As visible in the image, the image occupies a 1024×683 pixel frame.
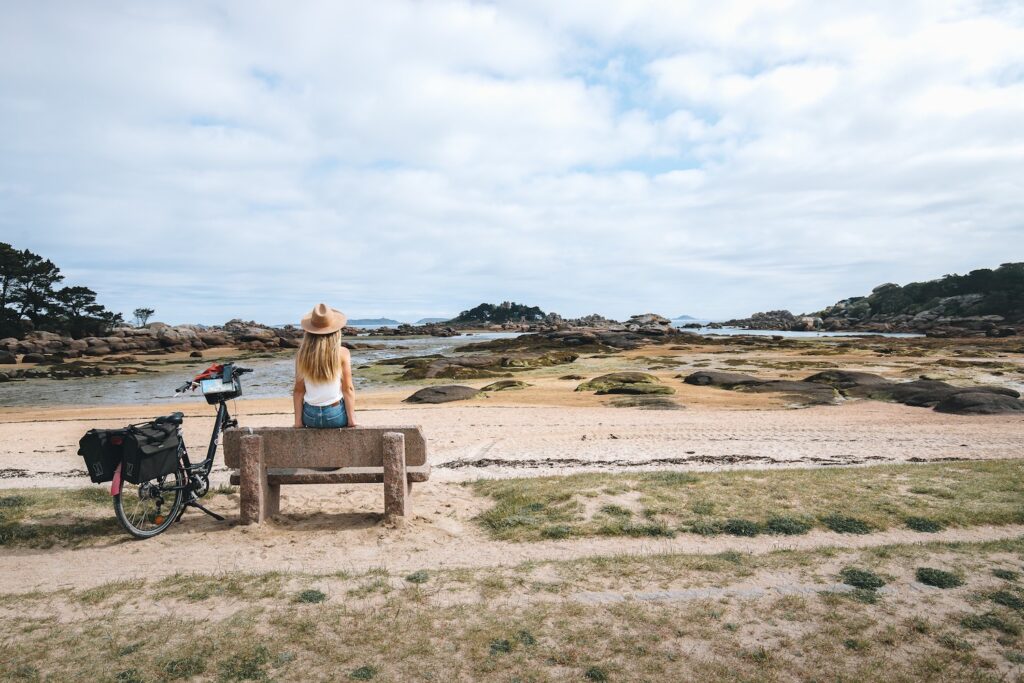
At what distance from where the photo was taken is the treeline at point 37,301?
2617 inches

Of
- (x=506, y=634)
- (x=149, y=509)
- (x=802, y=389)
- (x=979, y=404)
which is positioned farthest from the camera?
(x=802, y=389)

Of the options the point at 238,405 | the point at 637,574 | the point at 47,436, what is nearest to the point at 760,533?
the point at 637,574

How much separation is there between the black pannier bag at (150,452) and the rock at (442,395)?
18.0m

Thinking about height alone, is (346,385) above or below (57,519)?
above

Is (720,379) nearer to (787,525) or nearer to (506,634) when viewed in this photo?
(787,525)

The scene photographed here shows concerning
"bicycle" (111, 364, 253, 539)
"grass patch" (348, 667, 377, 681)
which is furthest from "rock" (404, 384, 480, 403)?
"grass patch" (348, 667, 377, 681)

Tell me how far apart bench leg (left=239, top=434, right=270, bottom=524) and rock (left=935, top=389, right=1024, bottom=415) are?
21.1m

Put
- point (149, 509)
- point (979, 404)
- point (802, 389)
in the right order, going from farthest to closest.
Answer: point (802, 389)
point (979, 404)
point (149, 509)

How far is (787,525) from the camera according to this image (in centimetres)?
748

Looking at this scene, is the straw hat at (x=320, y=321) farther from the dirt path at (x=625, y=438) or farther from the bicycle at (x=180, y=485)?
the dirt path at (x=625, y=438)

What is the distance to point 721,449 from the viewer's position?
14016mm

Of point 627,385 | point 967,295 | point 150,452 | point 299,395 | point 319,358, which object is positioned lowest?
point 627,385

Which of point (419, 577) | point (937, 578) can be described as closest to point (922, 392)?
point (937, 578)

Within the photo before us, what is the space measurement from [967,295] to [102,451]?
438 ft
